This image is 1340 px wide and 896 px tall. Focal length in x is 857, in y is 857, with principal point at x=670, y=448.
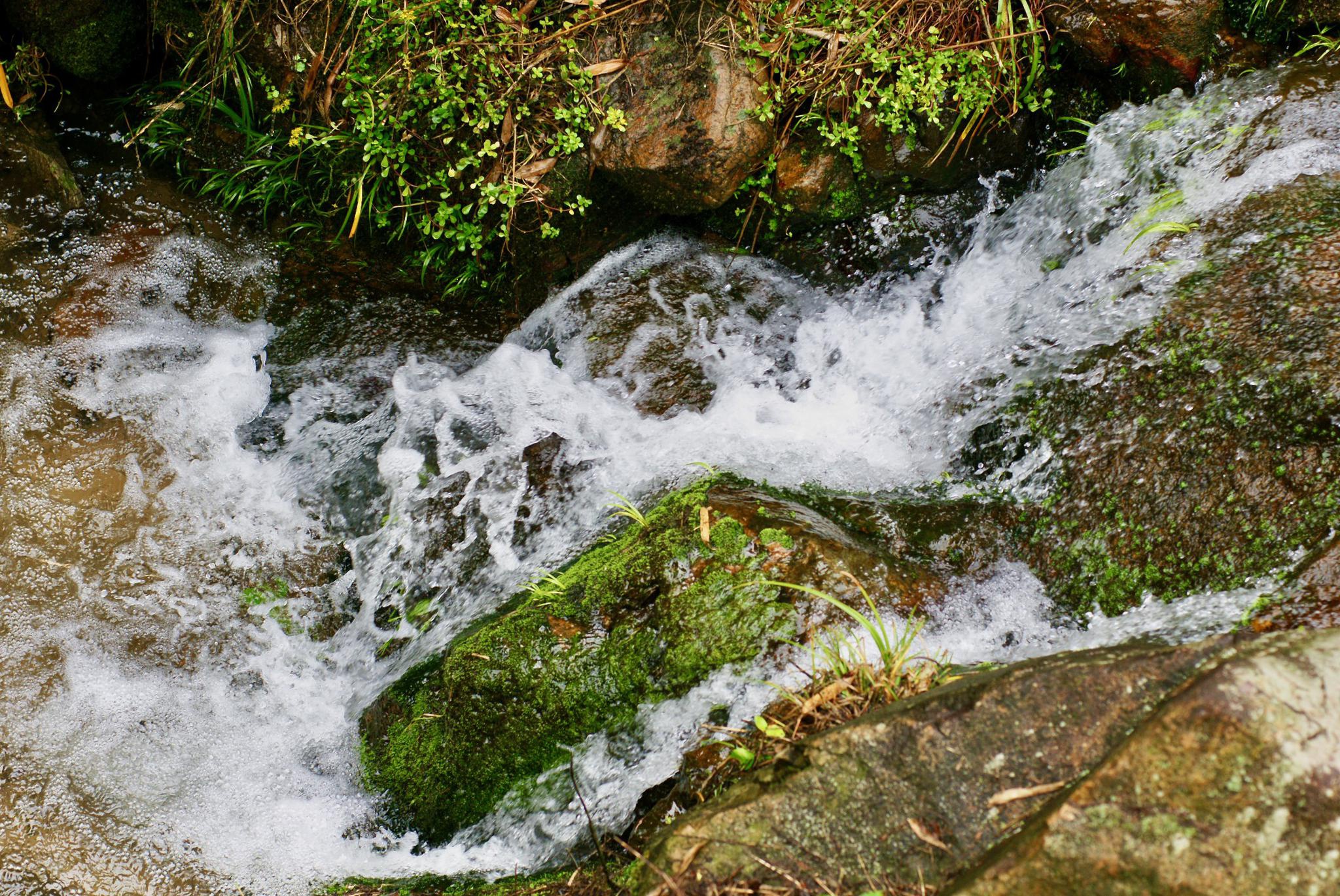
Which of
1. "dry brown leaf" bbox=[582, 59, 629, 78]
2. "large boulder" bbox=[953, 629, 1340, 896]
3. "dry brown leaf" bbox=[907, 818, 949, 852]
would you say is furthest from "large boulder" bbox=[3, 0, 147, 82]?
"large boulder" bbox=[953, 629, 1340, 896]

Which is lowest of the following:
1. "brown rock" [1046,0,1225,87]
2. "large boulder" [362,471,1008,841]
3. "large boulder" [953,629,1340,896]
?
"large boulder" [362,471,1008,841]

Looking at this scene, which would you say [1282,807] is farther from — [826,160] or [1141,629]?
[826,160]

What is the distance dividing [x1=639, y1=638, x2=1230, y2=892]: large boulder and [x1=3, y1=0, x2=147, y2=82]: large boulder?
5.18 meters

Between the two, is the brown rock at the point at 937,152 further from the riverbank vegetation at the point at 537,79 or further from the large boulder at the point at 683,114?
the large boulder at the point at 683,114

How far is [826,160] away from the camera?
175 inches

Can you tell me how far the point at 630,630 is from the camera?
10.0 feet

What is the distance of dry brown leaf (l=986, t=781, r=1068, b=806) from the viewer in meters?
1.97

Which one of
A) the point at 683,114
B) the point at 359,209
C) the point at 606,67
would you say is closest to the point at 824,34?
the point at 683,114

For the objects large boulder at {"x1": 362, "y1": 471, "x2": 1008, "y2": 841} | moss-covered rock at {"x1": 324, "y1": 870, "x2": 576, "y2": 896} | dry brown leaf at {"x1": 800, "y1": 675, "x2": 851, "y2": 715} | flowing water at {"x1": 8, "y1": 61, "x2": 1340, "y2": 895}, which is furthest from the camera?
flowing water at {"x1": 8, "y1": 61, "x2": 1340, "y2": 895}

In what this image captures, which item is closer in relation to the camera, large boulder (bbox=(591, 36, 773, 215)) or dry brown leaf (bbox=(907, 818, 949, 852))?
dry brown leaf (bbox=(907, 818, 949, 852))

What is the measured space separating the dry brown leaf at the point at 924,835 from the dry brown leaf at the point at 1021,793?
14cm

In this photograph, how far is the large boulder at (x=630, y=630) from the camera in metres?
2.96

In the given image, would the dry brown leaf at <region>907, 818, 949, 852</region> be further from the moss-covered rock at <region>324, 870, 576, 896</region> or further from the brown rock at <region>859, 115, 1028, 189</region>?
the brown rock at <region>859, 115, 1028, 189</region>

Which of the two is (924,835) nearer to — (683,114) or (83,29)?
(683,114)
